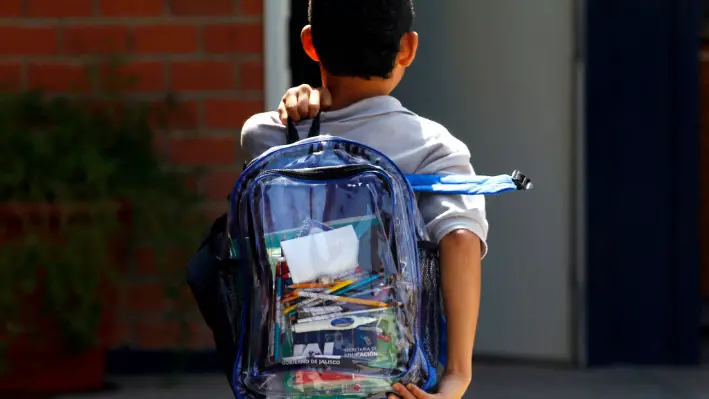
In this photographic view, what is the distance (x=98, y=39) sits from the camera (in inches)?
189

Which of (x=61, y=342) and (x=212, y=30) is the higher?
(x=212, y=30)

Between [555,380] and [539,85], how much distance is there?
1225mm

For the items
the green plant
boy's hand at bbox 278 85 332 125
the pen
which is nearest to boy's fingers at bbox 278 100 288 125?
boy's hand at bbox 278 85 332 125

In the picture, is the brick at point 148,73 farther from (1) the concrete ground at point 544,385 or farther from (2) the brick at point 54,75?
(1) the concrete ground at point 544,385

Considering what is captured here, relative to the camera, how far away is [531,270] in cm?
518

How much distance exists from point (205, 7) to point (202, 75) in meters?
0.27

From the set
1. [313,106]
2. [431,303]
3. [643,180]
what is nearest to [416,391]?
[431,303]

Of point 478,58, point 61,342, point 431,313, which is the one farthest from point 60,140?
point 431,313

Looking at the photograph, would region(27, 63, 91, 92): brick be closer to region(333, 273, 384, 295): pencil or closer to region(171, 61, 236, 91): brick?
region(171, 61, 236, 91): brick

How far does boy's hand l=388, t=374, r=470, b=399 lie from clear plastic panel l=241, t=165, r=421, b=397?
18 mm

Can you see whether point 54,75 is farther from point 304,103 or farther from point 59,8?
point 304,103

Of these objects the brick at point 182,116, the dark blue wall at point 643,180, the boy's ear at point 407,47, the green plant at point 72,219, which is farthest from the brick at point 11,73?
the boy's ear at point 407,47

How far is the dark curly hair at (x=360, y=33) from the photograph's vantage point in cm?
212

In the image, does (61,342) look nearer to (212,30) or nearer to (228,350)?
(212,30)
